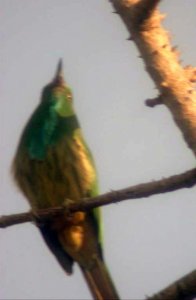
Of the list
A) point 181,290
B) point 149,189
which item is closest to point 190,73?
point 149,189

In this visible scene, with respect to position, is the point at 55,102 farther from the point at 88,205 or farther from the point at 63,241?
the point at 88,205

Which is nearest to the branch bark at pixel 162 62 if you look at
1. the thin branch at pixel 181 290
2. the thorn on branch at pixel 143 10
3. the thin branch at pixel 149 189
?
the thorn on branch at pixel 143 10

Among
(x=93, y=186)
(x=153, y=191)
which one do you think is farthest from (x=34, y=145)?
(x=153, y=191)

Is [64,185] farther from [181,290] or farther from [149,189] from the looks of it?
[181,290]

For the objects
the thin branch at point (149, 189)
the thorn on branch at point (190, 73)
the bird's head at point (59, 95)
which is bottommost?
the bird's head at point (59, 95)

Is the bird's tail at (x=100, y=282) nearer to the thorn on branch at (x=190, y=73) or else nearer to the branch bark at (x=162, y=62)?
the branch bark at (x=162, y=62)

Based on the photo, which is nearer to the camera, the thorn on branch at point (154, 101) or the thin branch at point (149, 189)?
the thin branch at point (149, 189)

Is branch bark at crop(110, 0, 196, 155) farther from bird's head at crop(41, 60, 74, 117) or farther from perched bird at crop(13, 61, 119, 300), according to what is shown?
bird's head at crop(41, 60, 74, 117)
